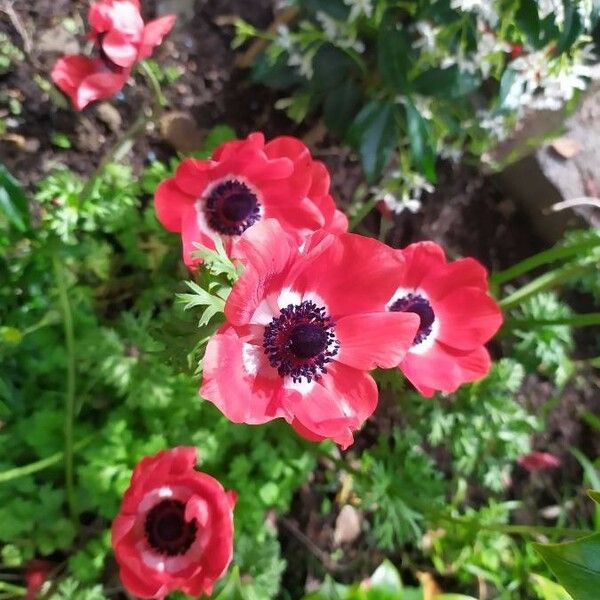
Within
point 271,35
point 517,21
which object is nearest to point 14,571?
point 271,35

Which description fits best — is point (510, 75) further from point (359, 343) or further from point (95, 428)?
point (95, 428)

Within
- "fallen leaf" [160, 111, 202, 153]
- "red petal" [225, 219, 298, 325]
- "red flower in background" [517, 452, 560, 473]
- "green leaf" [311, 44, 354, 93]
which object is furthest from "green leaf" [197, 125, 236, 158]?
"red flower in background" [517, 452, 560, 473]


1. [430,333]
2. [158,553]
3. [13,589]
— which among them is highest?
[430,333]

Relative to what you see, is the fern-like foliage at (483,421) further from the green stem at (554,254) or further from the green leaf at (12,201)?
the green leaf at (12,201)

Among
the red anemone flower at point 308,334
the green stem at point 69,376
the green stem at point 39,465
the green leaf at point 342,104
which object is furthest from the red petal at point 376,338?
the green leaf at point 342,104

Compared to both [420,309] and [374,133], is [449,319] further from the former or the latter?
[374,133]

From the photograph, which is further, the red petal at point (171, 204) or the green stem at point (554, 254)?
the green stem at point (554, 254)

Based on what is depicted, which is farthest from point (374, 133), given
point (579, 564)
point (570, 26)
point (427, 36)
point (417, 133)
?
point (579, 564)

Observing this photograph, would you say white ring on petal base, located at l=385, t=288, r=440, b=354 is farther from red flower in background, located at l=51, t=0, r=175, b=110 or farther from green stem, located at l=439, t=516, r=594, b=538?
red flower in background, located at l=51, t=0, r=175, b=110
